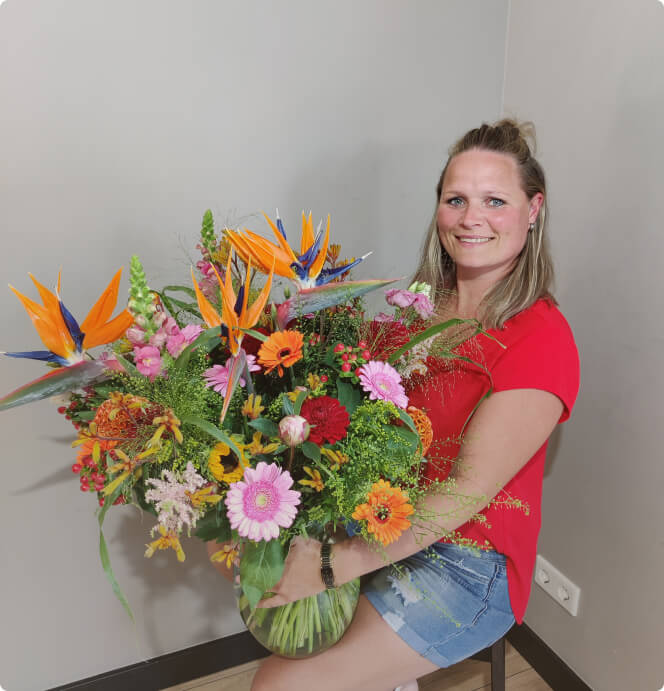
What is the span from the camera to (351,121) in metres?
1.43

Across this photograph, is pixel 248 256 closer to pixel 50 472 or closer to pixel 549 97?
pixel 50 472

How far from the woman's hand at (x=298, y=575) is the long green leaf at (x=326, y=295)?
383 mm

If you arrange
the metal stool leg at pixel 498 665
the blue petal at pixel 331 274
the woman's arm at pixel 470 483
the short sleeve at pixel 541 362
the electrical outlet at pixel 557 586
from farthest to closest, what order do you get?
the electrical outlet at pixel 557 586, the metal stool leg at pixel 498 665, the short sleeve at pixel 541 362, the woman's arm at pixel 470 483, the blue petal at pixel 331 274

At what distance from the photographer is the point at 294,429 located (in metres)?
0.69

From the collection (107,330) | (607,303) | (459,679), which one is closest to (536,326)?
(607,303)

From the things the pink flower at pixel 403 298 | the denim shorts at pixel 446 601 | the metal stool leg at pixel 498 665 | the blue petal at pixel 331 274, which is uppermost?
the blue petal at pixel 331 274

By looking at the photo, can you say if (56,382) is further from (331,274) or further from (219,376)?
(331,274)

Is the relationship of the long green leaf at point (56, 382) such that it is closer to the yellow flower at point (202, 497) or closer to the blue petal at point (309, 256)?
the yellow flower at point (202, 497)

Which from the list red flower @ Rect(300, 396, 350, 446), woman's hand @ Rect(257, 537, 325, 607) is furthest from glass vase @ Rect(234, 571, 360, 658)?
red flower @ Rect(300, 396, 350, 446)

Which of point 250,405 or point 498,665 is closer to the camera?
point 250,405

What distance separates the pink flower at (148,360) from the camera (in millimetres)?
667

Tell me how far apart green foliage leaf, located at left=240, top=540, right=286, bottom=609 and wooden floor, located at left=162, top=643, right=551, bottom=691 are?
1.05 m

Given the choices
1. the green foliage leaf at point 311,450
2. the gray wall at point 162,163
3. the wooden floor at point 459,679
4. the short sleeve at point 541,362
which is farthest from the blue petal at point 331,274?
the wooden floor at point 459,679

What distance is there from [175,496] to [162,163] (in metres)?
0.90
